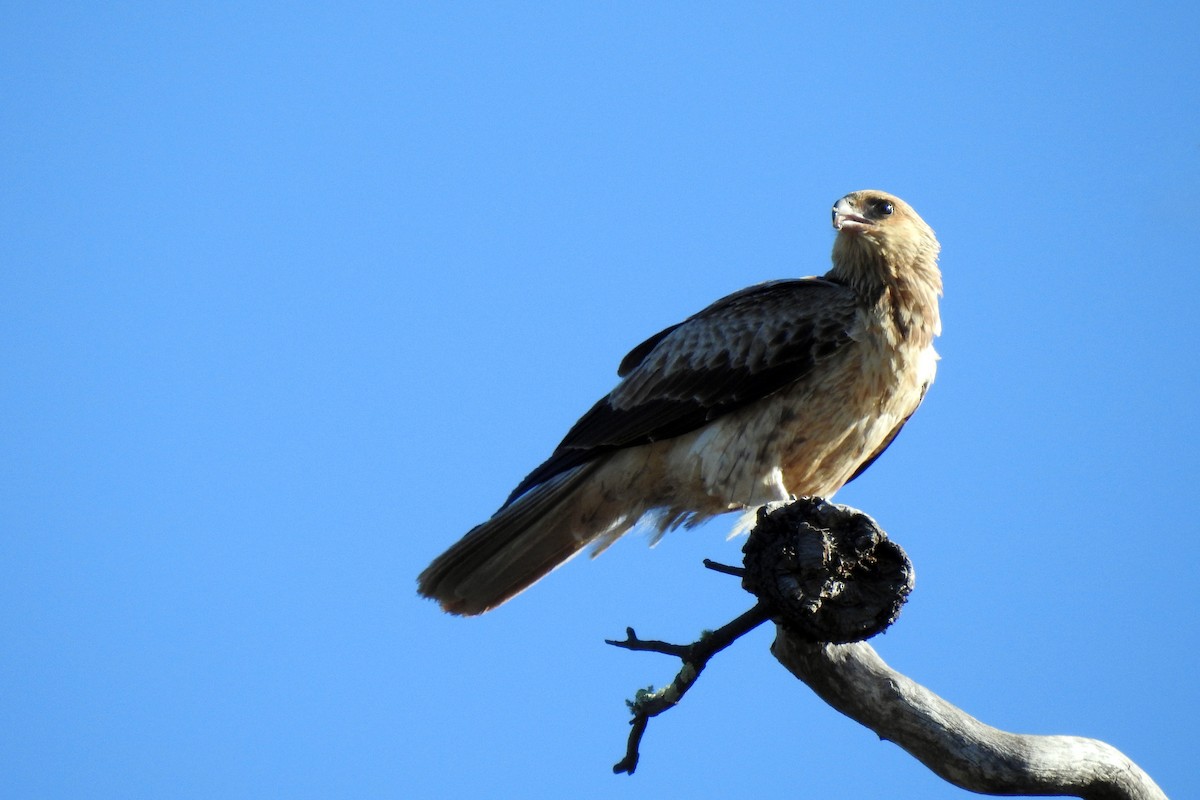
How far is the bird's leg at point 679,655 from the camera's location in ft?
18.9

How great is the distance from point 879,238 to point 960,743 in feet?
9.26

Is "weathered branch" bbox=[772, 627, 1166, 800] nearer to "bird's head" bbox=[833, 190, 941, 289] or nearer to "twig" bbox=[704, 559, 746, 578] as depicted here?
"twig" bbox=[704, 559, 746, 578]

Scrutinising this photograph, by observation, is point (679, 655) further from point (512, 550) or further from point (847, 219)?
point (847, 219)

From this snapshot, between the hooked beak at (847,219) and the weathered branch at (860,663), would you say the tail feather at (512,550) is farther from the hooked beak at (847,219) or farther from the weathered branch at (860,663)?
the hooked beak at (847,219)

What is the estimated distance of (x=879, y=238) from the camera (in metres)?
7.48

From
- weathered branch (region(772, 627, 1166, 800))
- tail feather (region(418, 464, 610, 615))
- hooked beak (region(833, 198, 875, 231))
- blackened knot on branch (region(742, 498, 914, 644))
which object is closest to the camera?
blackened knot on branch (region(742, 498, 914, 644))

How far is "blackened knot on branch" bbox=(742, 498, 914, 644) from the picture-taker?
561cm

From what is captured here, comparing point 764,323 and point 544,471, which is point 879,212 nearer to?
point 764,323

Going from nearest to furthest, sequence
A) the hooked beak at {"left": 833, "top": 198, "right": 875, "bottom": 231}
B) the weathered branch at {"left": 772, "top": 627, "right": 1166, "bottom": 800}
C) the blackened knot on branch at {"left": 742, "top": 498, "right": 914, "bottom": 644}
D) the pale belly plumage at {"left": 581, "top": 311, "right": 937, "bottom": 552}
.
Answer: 1. the blackened knot on branch at {"left": 742, "top": 498, "right": 914, "bottom": 644}
2. the weathered branch at {"left": 772, "top": 627, "right": 1166, "bottom": 800}
3. the pale belly plumage at {"left": 581, "top": 311, "right": 937, "bottom": 552}
4. the hooked beak at {"left": 833, "top": 198, "right": 875, "bottom": 231}

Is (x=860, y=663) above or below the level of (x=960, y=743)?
above

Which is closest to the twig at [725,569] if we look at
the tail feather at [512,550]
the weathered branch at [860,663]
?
the weathered branch at [860,663]

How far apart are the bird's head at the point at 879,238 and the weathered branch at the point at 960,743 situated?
2315 mm

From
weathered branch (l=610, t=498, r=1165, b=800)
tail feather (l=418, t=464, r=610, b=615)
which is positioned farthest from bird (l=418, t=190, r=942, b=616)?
weathered branch (l=610, t=498, r=1165, b=800)

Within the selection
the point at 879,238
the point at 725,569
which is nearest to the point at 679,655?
the point at 725,569
